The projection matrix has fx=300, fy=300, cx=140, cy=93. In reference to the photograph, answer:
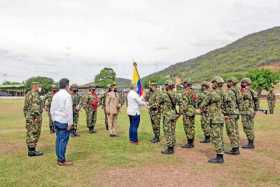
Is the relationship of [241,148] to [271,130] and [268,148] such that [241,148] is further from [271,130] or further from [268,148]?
[271,130]

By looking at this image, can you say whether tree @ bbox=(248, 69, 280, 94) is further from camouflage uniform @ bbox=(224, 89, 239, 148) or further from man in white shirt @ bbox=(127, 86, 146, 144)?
camouflage uniform @ bbox=(224, 89, 239, 148)

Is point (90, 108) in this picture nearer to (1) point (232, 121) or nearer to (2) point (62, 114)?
(2) point (62, 114)

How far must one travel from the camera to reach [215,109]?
7473 millimetres

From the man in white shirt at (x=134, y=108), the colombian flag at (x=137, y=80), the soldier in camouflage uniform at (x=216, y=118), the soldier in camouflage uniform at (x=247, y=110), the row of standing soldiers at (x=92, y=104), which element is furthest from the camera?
the colombian flag at (x=137, y=80)

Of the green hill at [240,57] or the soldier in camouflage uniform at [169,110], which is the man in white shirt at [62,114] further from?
the green hill at [240,57]

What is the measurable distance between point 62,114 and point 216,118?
147 inches

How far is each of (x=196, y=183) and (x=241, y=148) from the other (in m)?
3.70

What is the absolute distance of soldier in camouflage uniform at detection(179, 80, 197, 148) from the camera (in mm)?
9180

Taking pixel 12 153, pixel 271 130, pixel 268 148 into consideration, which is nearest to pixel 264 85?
pixel 271 130

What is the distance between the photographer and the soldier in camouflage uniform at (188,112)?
9.18 metres

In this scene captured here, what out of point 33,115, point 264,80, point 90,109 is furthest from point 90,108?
point 264,80

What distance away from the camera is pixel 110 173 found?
6.72 metres

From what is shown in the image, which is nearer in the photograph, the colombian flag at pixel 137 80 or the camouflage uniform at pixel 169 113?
the camouflage uniform at pixel 169 113

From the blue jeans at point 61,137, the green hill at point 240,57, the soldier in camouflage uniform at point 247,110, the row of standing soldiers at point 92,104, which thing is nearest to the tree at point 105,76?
the green hill at point 240,57
